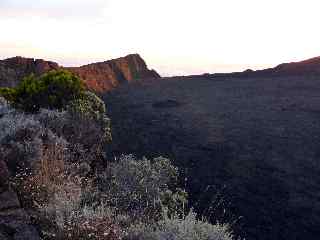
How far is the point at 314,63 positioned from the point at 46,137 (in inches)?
1120

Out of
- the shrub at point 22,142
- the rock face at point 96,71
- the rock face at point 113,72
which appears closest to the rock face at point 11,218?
the shrub at point 22,142

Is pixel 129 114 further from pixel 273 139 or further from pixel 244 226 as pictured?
pixel 244 226

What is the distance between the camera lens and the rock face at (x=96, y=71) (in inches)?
1139

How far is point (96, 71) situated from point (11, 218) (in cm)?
3218

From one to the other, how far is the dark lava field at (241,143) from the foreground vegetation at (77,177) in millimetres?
1279

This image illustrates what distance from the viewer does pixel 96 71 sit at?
3806 centimetres

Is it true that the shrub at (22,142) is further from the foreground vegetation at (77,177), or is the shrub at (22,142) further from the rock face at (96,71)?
the rock face at (96,71)

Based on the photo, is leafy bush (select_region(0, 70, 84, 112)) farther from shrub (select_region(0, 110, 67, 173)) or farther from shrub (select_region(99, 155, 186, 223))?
shrub (select_region(99, 155, 186, 223))

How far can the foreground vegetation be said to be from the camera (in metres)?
6.91

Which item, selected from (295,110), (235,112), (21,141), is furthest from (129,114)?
(21,141)

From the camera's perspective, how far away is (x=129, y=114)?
25297 millimetres

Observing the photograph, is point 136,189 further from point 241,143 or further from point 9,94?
point 241,143

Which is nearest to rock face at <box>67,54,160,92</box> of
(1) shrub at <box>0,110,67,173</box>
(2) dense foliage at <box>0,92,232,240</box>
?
(2) dense foliage at <box>0,92,232,240</box>

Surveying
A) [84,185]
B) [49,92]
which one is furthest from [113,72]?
[84,185]
